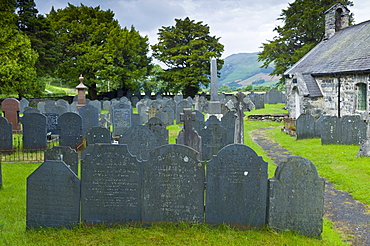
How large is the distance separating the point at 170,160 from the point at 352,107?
604 inches

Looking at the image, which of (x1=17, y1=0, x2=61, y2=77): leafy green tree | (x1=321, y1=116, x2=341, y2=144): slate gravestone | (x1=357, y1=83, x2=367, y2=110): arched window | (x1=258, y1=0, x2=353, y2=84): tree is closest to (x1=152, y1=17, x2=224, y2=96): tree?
(x1=258, y1=0, x2=353, y2=84): tree

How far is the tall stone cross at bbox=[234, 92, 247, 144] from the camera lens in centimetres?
1097

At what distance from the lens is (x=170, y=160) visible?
5.98 m

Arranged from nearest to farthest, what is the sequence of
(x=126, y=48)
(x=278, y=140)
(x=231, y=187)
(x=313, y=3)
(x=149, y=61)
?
(x=231, y=187) → (x=278, y=140) → (x=313, y=3) → (x=126, y=48) → (x=149, y=61)

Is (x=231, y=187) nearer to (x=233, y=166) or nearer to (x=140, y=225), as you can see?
(x=233, y=166)

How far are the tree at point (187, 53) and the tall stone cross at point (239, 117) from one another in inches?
1294

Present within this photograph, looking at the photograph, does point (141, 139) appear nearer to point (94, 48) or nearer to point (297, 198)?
point (297, 198)

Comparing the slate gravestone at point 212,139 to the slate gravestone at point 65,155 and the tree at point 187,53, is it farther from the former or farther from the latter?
the tree at point 187,53

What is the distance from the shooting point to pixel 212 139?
12266 millimetres

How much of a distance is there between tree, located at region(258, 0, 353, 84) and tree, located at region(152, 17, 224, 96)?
8.98 m

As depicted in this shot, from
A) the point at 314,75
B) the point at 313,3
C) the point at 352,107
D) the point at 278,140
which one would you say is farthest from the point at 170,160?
the point at 313,3

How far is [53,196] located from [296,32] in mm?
35642

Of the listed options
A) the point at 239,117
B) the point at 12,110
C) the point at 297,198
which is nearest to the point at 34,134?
the point at 12,110

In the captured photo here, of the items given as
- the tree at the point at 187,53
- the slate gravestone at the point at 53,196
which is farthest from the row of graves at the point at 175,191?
the tree at the point at 187,53
